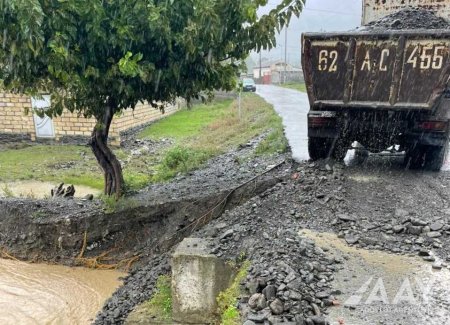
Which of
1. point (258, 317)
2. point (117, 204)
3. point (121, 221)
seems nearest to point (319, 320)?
point (258, 317)

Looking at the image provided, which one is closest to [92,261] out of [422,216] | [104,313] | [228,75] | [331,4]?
[104,313]

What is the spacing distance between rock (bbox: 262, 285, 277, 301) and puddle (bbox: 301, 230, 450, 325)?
1.62ft

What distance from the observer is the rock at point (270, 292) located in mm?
3569

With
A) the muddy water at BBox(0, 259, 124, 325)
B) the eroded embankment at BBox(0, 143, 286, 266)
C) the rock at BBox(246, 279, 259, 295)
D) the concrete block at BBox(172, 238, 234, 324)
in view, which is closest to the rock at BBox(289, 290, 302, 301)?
the rock at BBox(246, 279, 259, 295)

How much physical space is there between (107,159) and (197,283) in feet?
13.1

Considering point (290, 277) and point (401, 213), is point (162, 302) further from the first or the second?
point (401, 213)

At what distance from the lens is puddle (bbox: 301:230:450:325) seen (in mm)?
3309

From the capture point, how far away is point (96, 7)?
498cm

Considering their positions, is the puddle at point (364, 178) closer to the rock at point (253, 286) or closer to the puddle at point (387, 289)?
the puddle at point (387, 289)

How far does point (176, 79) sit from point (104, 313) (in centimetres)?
351

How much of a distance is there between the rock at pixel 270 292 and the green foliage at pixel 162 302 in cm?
171

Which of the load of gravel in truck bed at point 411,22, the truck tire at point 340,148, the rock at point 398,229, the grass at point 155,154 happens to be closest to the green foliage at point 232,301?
the rock at point 398,229

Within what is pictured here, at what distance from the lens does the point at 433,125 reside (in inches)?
242

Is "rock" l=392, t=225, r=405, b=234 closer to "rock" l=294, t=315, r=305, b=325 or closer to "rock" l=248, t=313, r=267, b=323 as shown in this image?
"rock" l=294, t=315, r=305, b=325
